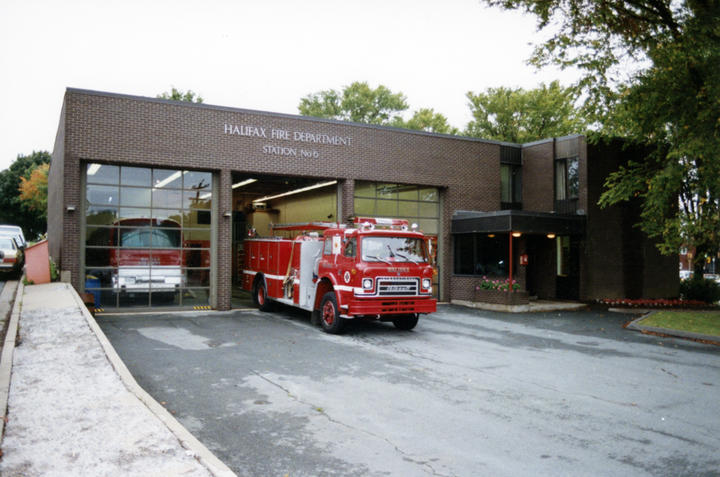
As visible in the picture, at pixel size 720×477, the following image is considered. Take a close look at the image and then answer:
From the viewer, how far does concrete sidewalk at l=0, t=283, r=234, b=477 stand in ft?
15.0

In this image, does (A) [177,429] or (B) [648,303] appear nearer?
(A) [177,429]

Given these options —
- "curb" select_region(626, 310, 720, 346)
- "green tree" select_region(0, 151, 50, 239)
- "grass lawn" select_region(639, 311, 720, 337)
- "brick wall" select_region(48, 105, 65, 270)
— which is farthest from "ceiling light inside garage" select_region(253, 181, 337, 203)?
"green tree" select_region(0, 151, 50, 239)

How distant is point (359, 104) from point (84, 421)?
47.3m

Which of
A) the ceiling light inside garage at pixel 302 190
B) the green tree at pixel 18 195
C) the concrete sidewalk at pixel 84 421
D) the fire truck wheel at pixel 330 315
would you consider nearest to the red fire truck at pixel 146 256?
the ceiling light inside garage at pixel 302 190

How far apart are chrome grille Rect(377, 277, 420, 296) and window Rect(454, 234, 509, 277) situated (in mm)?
8290

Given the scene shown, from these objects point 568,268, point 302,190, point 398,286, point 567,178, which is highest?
point 567,178

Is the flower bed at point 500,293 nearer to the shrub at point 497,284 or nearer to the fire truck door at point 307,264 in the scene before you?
the shrub at point 497,284

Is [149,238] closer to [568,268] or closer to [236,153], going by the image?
[236,153]

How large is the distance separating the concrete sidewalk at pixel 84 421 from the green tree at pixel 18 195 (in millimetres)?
64741

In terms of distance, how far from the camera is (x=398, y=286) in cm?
1303

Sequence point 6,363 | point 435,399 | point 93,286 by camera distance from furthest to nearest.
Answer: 1. point 93,286
2. point 435,399
3. point 6,363

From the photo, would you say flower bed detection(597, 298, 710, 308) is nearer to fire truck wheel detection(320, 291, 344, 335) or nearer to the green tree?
fire truck wheel detection(320, 291, 344, 335)

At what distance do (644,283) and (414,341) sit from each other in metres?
14.5

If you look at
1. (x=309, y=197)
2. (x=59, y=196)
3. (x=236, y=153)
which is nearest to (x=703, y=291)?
(x=309, y=197)
